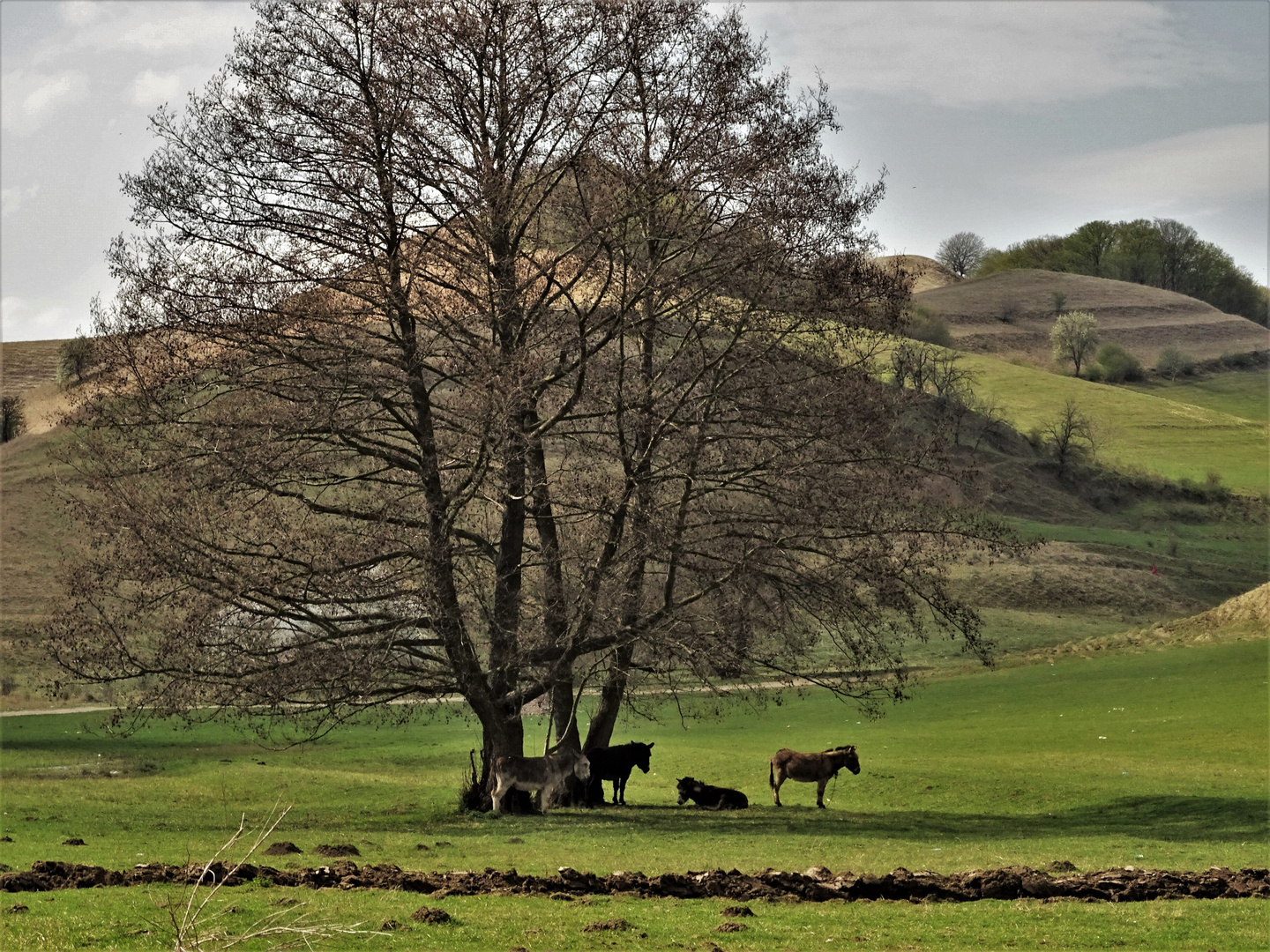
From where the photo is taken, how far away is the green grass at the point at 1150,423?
9694 cm

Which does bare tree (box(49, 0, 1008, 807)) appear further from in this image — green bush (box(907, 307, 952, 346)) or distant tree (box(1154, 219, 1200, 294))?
distant tree (box(1154, 219, 1200, 294))

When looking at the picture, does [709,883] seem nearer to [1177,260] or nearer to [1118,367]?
[1118,367]

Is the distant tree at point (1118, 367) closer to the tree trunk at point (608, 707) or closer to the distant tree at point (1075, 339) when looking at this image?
the distant tree at point (1075, 339)

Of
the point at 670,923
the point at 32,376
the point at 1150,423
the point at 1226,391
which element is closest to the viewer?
the point at 670,923

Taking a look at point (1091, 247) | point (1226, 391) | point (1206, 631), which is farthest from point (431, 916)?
point (1091, 247)

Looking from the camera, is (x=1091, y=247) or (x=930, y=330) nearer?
(x=930, y=330)

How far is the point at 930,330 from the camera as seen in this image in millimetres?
131500

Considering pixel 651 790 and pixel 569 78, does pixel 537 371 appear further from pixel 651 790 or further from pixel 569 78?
pixel 651 790

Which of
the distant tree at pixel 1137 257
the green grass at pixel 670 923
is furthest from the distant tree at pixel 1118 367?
the green grass at pixel 670 923

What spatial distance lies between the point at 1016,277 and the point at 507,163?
155237 millimetres

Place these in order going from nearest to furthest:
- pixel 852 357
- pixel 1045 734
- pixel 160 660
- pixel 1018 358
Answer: pixel 160 660 < pixel 852 357 < pixel 1045 734 < pixel 1018 358

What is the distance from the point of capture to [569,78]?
21375 millimetres

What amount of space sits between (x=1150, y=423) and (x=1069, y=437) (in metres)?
18.1

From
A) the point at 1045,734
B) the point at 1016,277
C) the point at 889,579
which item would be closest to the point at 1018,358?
the point at 1016,277
